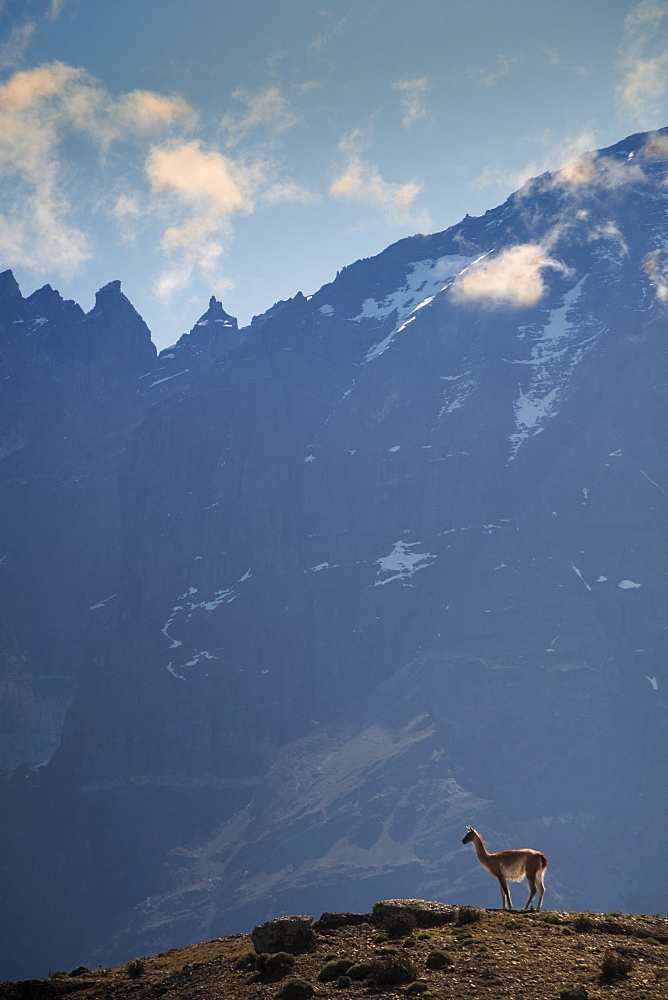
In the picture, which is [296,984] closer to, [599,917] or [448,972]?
[448,972]

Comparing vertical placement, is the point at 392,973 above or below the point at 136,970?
below

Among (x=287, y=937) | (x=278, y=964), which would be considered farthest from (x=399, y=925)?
(x=278, y=964)

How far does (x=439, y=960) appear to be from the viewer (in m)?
32.3

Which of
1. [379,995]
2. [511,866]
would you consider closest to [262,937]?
[379,995]

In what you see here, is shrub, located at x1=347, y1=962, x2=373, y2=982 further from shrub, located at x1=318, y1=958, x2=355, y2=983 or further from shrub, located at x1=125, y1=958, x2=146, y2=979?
shrub, located at x1=125, y1=958, x2=146, y2=979

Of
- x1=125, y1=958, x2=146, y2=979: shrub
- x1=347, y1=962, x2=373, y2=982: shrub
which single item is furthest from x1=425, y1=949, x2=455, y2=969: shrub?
x1=125, y1=958, x2=146, y2=979: shrub

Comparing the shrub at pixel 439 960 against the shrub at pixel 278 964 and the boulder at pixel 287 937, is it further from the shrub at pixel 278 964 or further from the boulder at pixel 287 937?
the boulder at pixel 287 937

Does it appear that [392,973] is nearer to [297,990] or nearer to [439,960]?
[439,960]

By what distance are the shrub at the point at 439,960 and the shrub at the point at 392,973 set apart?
71 cm

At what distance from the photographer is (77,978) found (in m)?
40.5

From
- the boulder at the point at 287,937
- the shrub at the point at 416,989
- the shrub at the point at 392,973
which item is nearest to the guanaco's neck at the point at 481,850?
the boulder at the point at 287,937

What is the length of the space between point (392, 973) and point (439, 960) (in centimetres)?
183

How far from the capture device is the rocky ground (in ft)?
100.0

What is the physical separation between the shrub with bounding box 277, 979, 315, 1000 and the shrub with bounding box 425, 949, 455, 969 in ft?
13.6
